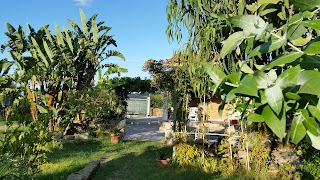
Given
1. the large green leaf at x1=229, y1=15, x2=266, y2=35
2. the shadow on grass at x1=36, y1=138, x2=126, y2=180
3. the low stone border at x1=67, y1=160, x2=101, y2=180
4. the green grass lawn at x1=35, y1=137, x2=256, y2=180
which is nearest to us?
the large green leaf at x1=229, y1=15, x2=266, y2=35

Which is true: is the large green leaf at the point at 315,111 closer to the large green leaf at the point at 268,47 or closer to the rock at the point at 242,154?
the large green leaf at the point at 268,47

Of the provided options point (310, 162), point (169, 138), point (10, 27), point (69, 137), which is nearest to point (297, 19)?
point (310, 162)

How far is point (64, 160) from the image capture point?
7.93m

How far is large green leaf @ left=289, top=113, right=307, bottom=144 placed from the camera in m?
0.52

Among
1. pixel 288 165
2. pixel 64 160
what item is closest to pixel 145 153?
pixel 64 160

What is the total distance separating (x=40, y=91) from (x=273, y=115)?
1219cm

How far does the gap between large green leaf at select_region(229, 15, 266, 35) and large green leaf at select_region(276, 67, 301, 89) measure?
3.6 inches

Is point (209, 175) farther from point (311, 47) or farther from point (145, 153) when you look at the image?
point (311, 47)

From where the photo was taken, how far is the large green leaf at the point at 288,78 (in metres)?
0.48

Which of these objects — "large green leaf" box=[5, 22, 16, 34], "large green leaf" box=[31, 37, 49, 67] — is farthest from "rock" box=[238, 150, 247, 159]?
"large green leaf" box=[5, 22, 16, 34]

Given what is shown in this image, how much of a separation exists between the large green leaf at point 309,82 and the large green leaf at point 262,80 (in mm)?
48

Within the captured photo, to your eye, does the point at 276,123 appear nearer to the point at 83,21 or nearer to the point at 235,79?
the point at 235,79

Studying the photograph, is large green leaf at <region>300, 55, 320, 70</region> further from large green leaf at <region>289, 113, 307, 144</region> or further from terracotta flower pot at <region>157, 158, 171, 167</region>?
terracotta flower pot at <region>157, 158, 171, 167</region>

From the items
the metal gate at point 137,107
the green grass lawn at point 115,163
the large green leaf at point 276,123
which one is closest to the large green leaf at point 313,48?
the large green leaf at point 276,123
